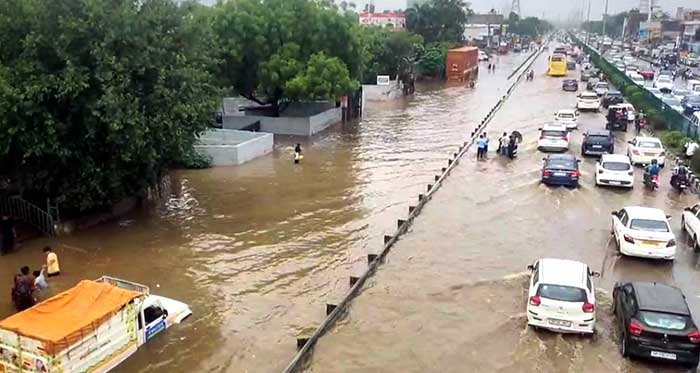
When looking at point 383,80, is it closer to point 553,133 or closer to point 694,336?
point 553,133

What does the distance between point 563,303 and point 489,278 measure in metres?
3.61

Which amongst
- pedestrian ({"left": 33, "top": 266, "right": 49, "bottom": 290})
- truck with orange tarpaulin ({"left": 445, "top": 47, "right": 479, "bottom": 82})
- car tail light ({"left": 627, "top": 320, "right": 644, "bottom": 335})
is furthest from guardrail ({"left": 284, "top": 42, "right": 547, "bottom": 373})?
truck with orange tarpaulin ({"left": 445, "top": 47, "right": 479, "bottom": 82})

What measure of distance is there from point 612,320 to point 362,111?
37626 mm

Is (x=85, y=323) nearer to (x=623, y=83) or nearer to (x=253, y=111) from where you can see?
(x=253, y=111)

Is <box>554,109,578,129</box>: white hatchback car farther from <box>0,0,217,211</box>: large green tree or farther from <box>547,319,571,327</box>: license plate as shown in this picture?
<box>547,319,571,327</box>: license plate

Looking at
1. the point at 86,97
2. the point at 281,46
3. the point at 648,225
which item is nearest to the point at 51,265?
the point at 86,97

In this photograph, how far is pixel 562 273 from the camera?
1406cm

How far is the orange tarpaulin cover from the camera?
11.4m

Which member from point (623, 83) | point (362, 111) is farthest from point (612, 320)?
point (623, 83)

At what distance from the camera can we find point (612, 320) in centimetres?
1455

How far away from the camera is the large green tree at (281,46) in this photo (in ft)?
122

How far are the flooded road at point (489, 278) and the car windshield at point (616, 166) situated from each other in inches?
35.1

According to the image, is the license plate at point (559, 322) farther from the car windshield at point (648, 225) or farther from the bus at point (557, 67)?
the bus at point (557, 67)

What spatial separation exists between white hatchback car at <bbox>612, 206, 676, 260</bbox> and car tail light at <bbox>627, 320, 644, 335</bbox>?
6.09m
